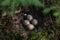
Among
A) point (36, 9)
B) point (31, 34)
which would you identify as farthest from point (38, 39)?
point (36, 9)

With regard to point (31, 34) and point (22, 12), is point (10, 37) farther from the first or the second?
point (22, 12)

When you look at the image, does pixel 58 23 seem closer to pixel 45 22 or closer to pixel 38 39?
pixel 45 22

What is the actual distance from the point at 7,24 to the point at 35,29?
28 cm

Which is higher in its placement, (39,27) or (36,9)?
(36,9)

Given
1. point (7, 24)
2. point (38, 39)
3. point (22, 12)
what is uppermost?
point (22, 12)

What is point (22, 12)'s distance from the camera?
1809 millimetres

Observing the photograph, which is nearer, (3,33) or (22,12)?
(3,33)

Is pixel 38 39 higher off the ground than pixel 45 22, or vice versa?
pixel 45 22

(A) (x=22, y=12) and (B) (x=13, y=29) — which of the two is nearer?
(B) (x=13, y=29)

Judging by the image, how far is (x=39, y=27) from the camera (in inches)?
67.3

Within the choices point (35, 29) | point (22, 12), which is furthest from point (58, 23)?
point (22, 12)

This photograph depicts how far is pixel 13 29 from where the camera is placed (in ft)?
5.50

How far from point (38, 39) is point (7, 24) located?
34cm

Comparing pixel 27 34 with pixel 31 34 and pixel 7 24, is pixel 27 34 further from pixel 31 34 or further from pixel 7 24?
pixel 7 24
